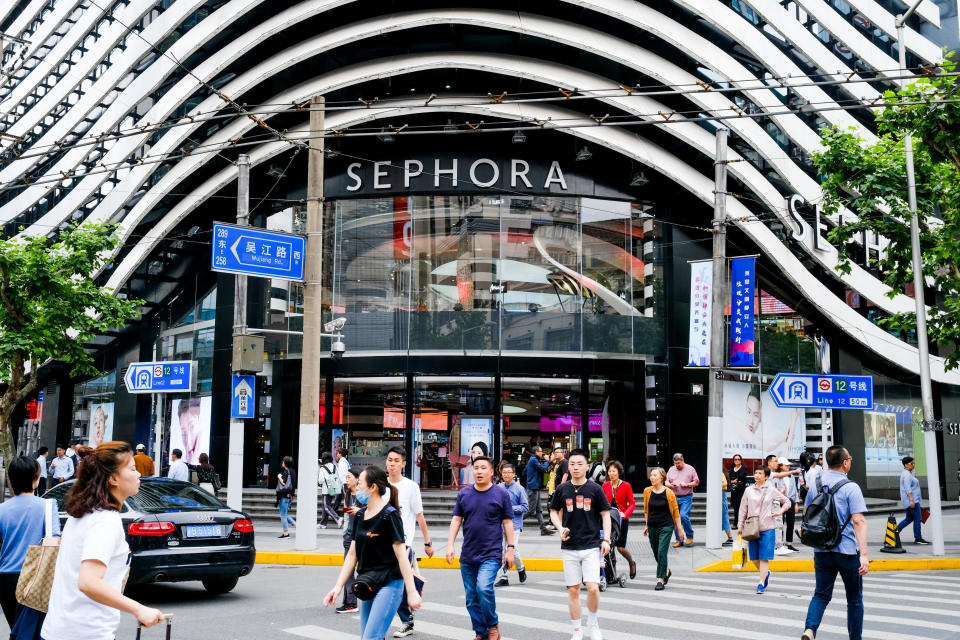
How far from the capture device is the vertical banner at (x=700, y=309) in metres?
23.4

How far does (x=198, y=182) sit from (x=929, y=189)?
20.9 m

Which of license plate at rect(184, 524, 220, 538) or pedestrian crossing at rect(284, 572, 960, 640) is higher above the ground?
license plate at rect(184, 524, 220, 538)

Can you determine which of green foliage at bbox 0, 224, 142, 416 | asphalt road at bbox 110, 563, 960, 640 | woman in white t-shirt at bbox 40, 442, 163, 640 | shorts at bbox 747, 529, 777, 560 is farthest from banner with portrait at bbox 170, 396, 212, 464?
woman in white t-shirt at bbox 40, 442, 163, 640

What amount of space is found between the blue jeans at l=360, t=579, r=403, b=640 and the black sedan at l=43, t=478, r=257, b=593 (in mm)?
4874

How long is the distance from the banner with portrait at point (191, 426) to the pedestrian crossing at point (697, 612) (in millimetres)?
17257

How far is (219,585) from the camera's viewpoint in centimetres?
1165

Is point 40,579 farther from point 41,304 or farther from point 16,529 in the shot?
point 41,304

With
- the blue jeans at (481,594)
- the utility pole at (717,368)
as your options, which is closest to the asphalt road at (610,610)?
the blue jeans at (481,594)

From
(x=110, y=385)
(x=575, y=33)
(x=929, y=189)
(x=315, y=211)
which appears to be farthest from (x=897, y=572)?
(x=110, y=385)

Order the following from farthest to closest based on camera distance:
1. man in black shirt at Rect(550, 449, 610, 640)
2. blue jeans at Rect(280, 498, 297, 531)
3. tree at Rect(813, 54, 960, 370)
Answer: blue jeans at Rect(280, 498, 297, 531) < tree at Rect(813, 54, 960, 370) < man in black shirt at Rect(550, 449, 610, 640)

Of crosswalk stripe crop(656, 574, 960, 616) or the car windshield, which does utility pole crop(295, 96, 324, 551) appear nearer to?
the car windshield

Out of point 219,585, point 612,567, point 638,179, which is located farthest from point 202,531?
point 638,179

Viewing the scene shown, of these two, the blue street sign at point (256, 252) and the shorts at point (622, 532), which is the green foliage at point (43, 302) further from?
the shorts at point (622, 532)

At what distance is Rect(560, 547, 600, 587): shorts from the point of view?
8.62 meters
